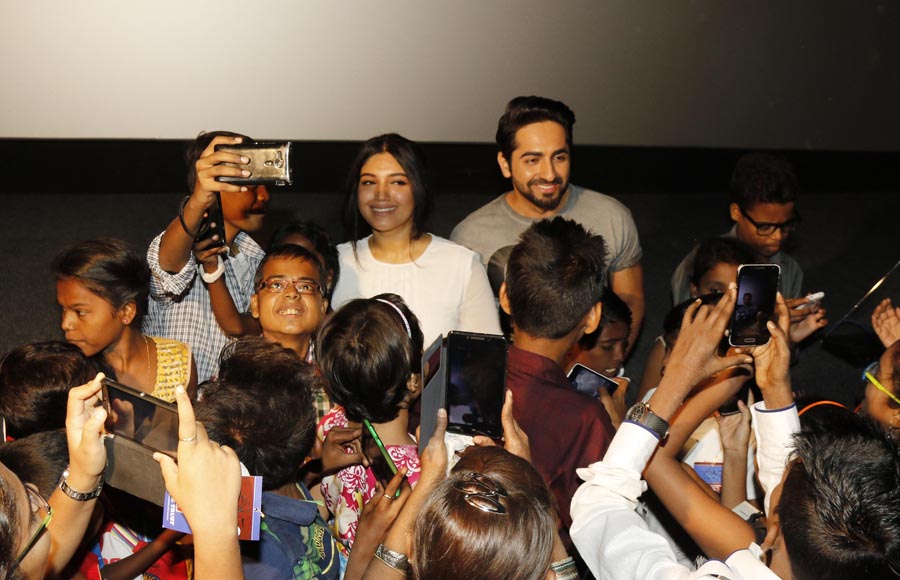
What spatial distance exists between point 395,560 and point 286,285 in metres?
1.10

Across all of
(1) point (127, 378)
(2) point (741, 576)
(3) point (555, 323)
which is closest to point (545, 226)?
(3) point (555, 323)

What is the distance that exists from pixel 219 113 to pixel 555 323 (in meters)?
3.13

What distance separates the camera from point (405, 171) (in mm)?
2529

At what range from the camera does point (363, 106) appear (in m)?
4.56

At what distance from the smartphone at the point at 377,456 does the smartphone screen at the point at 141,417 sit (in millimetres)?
338

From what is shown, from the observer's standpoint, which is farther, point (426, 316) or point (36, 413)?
point (426, 316)

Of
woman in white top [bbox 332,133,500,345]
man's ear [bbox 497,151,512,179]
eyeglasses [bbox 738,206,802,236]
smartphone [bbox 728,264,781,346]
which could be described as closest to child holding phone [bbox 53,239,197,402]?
woman in white top [bbox 332,133,500,345]

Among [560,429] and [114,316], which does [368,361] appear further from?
[114,316]

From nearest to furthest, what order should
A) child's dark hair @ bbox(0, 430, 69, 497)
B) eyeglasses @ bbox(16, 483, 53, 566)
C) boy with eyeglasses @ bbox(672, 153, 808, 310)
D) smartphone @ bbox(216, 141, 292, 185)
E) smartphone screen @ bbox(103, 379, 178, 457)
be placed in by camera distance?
eyeglasses @ bbox(16, 483, 53, 566), smartphone screen @ bbox(103, 379, 178, 457), child's dark hair @ bbox(0, 430, 69, 497), smartphone @ bbox(216, 141, 292, 185), boy with eyeglasses @ bbox(672, 153, 808, 310)

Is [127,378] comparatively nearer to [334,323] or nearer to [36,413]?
[36,413]

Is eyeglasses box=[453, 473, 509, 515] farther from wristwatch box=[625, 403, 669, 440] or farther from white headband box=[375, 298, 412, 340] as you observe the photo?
white headband box=[375, 298, 412, 340]

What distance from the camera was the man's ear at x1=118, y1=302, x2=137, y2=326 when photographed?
2.19 metres

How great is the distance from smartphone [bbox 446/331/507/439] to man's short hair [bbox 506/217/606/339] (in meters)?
0.26

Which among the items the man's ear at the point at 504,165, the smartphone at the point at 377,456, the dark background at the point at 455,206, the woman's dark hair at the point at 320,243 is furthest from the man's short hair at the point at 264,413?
the dark background at the point at 455,206
